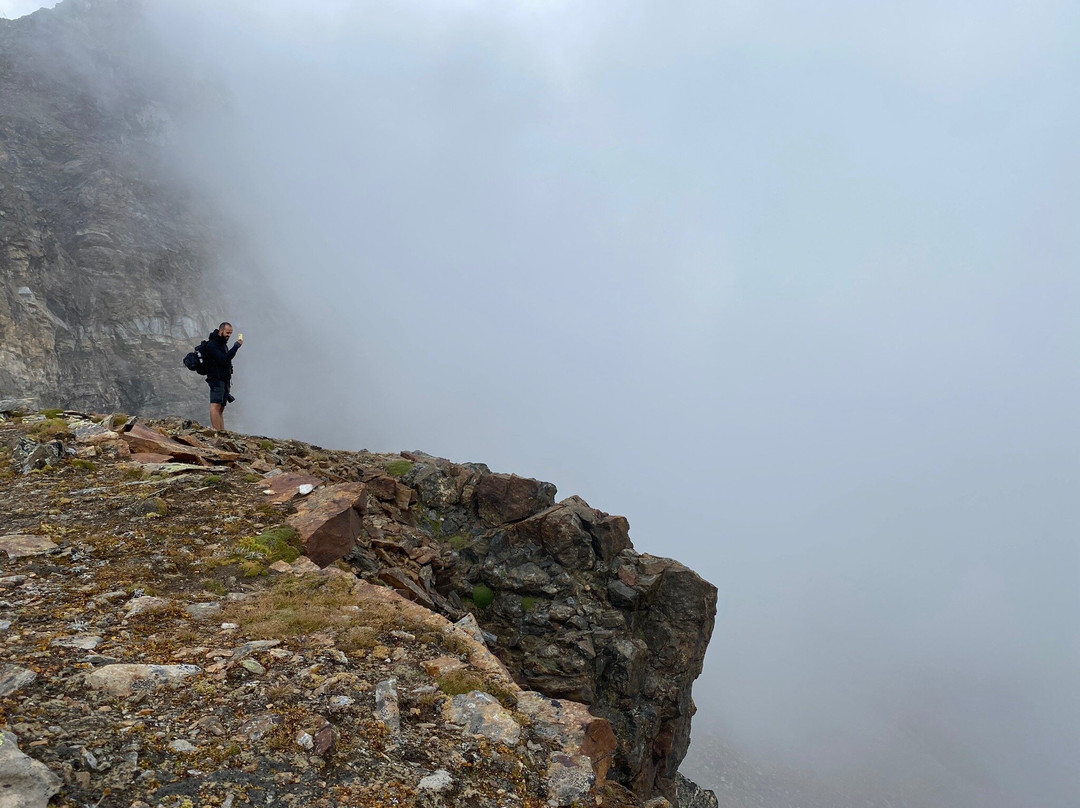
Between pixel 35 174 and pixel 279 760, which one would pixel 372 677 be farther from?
pixel 35 174

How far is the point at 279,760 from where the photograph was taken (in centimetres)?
592

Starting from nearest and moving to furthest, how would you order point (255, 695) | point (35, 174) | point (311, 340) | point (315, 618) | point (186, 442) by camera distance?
point (255, 695)
point (315, 618)
point (186, 442)
point (35, 174)
point (311, 340)

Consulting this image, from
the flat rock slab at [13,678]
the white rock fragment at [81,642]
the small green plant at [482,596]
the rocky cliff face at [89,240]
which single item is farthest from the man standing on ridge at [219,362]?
the rocky cliff face at [89,240]

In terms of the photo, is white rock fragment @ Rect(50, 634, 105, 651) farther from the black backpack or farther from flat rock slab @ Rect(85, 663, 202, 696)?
the black backpack

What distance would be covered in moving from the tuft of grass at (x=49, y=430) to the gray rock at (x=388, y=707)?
46.7ft

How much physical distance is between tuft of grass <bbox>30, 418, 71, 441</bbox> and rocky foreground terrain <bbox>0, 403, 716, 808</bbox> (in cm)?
13

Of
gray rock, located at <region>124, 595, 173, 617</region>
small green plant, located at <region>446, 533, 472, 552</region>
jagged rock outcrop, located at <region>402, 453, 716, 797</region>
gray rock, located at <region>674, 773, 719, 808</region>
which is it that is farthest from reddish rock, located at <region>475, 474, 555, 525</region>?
gray rock, located at <region>124, 595, 173, 617</region>

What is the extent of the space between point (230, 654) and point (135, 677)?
118 centimetres

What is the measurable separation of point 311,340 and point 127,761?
548ft

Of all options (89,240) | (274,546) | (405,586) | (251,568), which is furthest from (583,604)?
(89,240)

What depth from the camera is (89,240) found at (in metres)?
112

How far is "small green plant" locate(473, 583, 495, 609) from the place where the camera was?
24141mm

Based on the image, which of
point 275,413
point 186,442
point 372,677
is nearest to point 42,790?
point 372,677

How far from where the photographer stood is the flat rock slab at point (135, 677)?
6.42m
